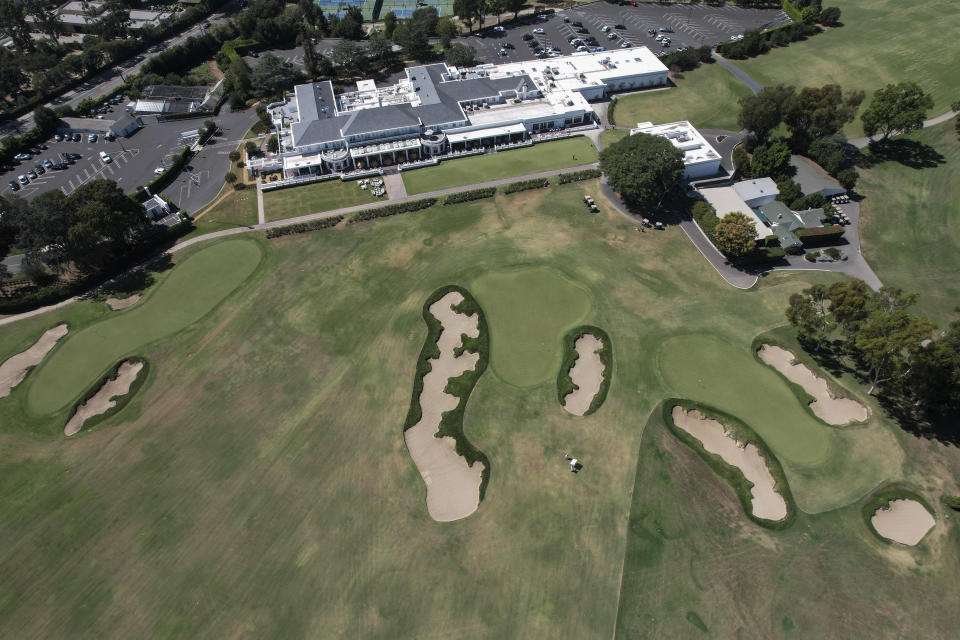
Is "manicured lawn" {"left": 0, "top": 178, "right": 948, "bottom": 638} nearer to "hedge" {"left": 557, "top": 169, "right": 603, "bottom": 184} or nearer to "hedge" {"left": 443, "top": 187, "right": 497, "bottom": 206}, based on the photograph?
"hedge" {"left": 443, "top": 187, "right": 497, "bottom": 206}

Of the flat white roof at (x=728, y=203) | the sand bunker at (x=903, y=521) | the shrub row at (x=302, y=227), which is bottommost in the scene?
the sand bunker at (x=903, y=521)

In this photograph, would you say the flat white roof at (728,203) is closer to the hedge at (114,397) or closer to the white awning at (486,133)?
the white awning at (486,133)

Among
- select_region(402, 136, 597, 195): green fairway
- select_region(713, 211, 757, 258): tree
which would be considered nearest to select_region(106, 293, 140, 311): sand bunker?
select_region(402, 136, 597, 195): green fairway

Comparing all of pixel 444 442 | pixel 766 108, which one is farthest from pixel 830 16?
pixel 444 442

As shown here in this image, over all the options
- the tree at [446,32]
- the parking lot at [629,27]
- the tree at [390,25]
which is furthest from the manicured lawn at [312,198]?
the tree at [390,25]

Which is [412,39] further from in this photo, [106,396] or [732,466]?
[732,466]

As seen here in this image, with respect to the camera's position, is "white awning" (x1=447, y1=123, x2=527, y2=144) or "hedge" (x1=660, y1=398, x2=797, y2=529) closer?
"hedge" (x1=660, y1=398, x2=797, y2=529)

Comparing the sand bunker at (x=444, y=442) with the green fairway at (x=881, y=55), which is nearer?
the sand bunker at (x=444, y=442)
